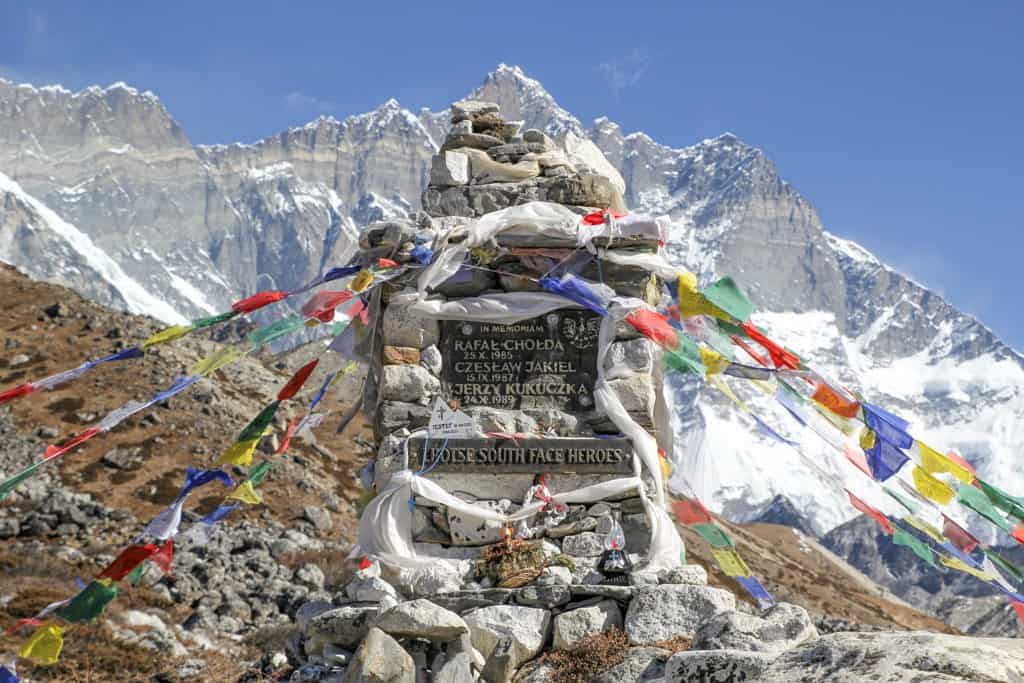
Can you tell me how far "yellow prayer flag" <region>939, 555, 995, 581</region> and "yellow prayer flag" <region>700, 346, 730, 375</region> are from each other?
239cm

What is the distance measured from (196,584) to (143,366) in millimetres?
24709

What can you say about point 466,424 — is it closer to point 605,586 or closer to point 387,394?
point 387,394

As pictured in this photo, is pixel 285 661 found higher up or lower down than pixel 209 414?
lower down

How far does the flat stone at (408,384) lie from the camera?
38.3 feet

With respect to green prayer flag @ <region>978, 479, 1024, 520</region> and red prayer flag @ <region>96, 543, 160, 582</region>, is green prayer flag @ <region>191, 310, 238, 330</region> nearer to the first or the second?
red prayer flag @ <region>96, 543, 160, 582</region>

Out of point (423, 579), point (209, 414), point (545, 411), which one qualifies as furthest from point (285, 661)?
point (209, 414)

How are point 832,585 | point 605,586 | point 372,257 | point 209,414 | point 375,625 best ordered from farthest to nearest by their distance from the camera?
point 832,585 → point 209,414 → point 372,257 → point 605,586 → point 375,625

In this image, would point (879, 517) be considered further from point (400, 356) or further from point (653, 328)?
point (400, 356)

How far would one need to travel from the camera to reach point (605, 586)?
10.2 metres

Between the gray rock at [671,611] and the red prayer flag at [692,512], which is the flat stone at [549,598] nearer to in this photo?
the gray rock at [671,611]

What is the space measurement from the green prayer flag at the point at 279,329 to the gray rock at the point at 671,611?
13.6 ft

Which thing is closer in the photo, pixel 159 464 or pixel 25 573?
pixel 25 573

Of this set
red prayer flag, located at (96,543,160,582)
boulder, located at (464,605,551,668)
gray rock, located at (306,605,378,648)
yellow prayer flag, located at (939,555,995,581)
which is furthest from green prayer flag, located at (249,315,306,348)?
yellow prayer flag, located at (939,555,995,581)

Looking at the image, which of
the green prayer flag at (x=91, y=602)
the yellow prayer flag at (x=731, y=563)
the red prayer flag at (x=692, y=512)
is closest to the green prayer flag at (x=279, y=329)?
the green prayer flag at (x=91, y=602)
